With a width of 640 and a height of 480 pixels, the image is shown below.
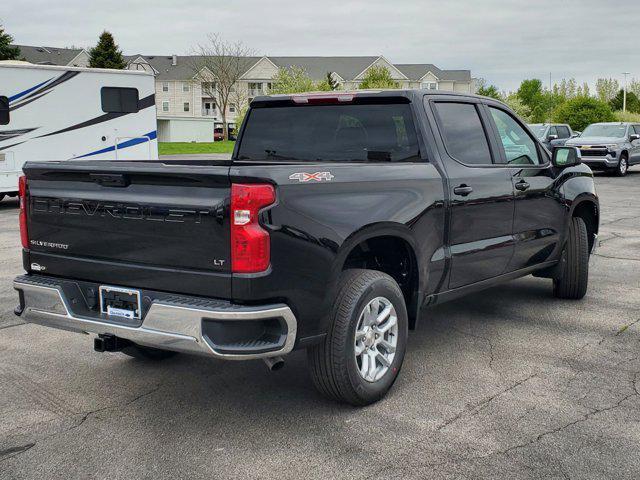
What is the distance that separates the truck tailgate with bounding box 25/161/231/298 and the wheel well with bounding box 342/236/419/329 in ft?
3.82

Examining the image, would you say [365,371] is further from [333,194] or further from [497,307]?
[497,307]

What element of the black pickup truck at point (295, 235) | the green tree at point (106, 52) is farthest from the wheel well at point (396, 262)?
the green tree at point (106, 52)

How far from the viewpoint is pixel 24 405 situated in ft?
14.6

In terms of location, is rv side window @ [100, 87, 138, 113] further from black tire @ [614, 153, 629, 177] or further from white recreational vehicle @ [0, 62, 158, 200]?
black tire @ [614, 153, 629, 177]

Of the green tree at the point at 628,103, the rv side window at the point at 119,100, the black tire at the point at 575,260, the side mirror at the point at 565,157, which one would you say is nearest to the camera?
the side mirror at the point at 565,157

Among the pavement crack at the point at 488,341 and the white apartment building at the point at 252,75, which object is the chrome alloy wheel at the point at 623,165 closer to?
the pavement crack at the point at 488,341

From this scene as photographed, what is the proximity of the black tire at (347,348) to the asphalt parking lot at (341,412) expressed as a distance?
5.6 inches

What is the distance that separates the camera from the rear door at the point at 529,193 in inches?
232

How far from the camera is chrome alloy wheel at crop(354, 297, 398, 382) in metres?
4.31

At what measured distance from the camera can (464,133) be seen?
5.49 m

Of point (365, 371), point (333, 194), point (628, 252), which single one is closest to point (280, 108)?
point (333, 194)

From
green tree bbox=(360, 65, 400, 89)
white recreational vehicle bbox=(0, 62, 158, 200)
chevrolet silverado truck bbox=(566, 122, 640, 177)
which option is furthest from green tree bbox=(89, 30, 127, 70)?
white recreational vehicle bbox=(0, 62, 158, 200)

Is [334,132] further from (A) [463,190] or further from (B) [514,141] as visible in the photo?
(B) [514,141]

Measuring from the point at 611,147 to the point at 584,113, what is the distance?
1959 centimetres
